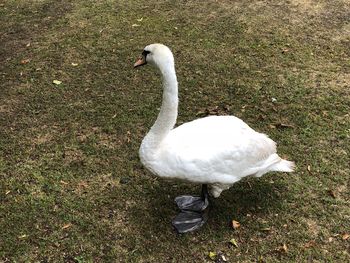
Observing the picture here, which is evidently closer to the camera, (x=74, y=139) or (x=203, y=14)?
(x=74, y=139)

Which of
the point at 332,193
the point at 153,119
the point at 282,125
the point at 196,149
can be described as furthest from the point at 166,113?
the point at 282,125

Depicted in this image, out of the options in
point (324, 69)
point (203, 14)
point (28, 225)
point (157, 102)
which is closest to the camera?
point (28, 225)

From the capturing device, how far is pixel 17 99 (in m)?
6.27

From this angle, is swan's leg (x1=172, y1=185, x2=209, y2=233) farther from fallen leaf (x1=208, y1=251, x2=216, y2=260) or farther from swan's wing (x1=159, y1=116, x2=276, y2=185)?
swan's wing (x1=159, y1=116, x2=276, y2=185)

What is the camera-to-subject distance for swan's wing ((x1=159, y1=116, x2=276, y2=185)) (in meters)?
3.96

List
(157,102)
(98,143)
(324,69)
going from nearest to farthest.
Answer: (98,143)
(157,102)
(324,69)

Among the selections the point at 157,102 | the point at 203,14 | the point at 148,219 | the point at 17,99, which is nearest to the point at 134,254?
the point at 148,219

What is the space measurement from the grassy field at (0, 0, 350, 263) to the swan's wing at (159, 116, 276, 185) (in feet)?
1.91

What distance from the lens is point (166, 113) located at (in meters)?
4.13

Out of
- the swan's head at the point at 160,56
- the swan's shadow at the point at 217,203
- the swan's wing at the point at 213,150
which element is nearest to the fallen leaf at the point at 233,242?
the swan's shadow at the point at 217,203

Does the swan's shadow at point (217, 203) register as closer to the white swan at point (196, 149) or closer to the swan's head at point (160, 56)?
the white swan at point (196, 149)

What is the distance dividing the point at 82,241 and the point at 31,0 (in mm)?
6251

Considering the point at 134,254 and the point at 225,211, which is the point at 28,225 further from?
the point at 225,211

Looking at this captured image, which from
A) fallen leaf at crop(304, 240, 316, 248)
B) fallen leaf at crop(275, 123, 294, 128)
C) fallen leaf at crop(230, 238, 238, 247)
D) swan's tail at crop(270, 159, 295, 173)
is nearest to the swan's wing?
swan's tail at crop(270, 159, 295, 173)
